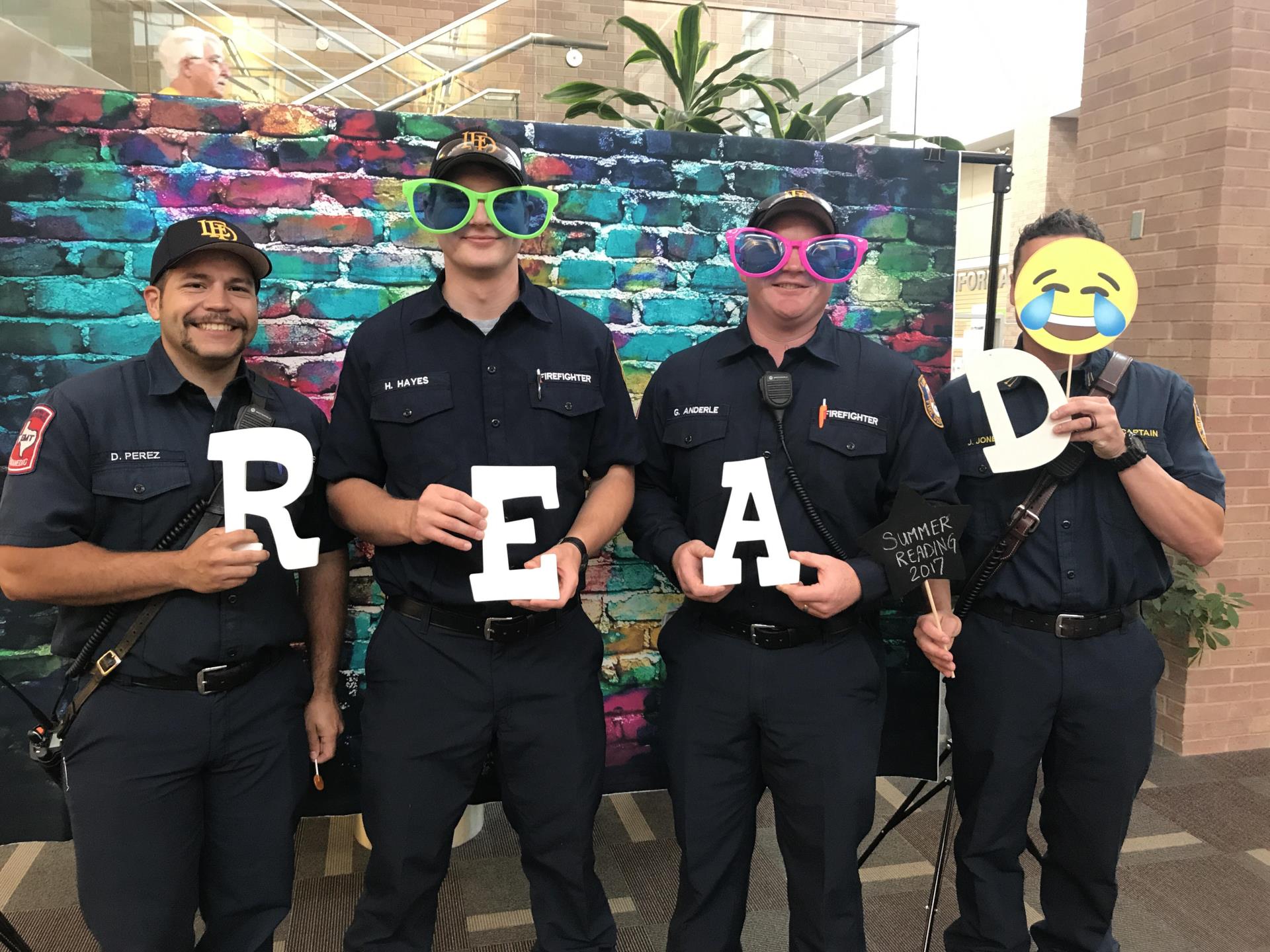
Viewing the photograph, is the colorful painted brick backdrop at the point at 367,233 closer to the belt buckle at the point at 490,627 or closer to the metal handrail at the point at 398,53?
the belt buckle at the point at 490,627

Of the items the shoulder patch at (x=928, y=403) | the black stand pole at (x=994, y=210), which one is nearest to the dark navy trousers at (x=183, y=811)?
the shoulder patch at (x=928, y=403)

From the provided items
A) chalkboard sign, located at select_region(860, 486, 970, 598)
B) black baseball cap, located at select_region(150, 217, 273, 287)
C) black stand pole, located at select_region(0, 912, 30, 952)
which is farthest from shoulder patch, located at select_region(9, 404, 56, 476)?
chalkboard sign, located at select_region(860, 486, 970, 598)

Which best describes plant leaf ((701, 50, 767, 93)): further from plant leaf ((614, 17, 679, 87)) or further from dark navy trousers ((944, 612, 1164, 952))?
dark navy trousers ((944, 612, 1164, 952))

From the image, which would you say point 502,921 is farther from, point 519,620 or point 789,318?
point 789,318

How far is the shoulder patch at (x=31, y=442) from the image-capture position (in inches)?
59.1

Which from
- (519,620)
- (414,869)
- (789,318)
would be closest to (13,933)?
(414,869)

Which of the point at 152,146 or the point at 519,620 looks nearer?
the point at 519,620

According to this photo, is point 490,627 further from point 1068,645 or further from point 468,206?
point 1068,645

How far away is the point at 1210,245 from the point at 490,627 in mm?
3087

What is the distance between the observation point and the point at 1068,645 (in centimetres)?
176

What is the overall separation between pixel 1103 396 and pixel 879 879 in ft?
5.17

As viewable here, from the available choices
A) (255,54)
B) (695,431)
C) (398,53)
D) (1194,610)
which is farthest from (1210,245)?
(255,54)

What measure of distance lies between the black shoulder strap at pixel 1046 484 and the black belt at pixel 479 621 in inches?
38.2

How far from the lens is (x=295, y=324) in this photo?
6.83 ft
